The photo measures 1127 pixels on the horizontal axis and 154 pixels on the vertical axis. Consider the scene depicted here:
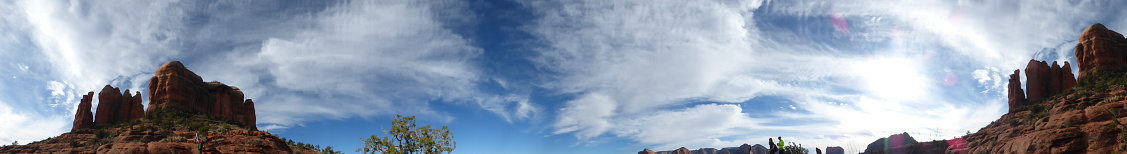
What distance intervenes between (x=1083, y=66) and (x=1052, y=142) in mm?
64801

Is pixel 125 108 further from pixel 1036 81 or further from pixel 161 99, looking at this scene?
pixel 1036 81

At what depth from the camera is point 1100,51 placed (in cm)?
10525

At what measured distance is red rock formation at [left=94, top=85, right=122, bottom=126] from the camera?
278ft

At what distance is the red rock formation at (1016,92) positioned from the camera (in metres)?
120

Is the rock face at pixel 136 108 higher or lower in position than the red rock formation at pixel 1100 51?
lower

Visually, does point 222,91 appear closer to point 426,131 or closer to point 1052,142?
point 426,131

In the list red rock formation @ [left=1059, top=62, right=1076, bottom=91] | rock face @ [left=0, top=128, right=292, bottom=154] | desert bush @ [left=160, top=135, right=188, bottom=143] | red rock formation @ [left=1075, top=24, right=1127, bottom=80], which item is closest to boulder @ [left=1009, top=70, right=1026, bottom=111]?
red rock formation @ [left=1059, top=62, right=1076, bottom=91]

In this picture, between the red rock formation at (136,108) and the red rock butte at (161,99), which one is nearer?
the red rock butte at (161,99)

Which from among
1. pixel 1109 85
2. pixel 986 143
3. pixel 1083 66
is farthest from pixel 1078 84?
pixel 986 143

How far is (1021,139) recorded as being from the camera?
240ft

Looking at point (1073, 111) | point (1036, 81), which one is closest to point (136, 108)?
point (1073, 111)

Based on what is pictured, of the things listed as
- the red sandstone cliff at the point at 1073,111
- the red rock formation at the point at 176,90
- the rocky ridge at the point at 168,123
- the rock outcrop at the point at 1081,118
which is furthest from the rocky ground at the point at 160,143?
the red sandstone cliff at the point at 1073,111

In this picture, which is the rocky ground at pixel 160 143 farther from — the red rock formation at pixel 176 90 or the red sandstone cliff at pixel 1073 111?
the red sandstone cliff at pixel 1073 111

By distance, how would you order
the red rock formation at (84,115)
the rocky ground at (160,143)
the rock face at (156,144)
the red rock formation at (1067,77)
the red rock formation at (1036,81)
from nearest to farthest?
the rock face at (156,144) → the rocky ground at (160,143) → the red rock formation at (84,115) → the red rock formation at (1067,77) → the red rock formation at (1036,81)
